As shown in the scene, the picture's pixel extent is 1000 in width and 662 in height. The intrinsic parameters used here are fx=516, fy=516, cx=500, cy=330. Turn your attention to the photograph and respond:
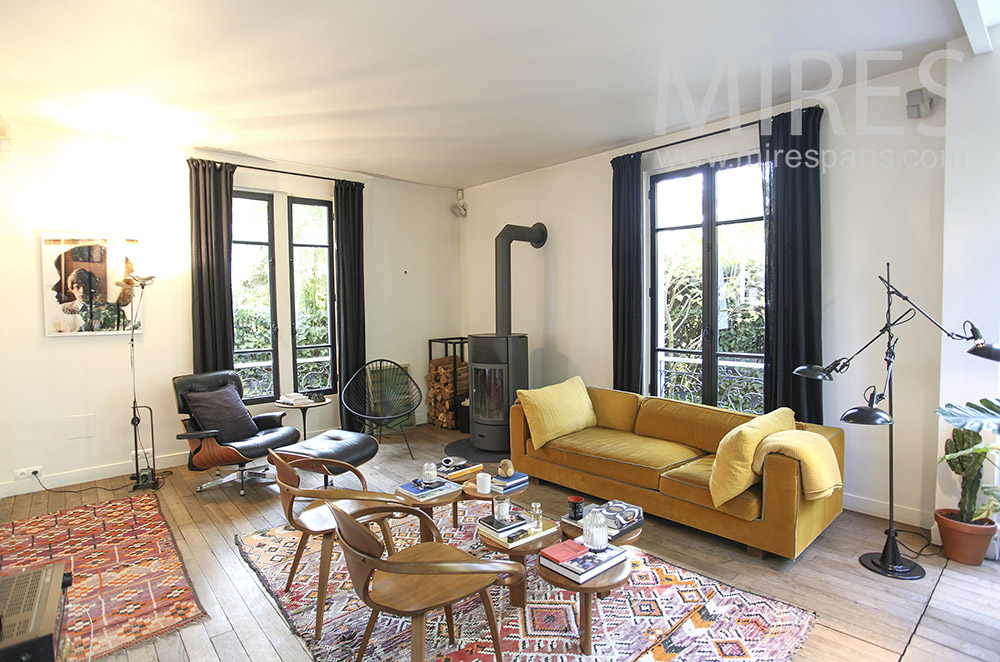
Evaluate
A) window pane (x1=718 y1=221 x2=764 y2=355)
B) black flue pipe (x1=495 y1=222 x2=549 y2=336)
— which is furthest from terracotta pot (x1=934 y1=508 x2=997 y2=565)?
black flue pipe (x1=495 y1=222 x2=549 y2=336)

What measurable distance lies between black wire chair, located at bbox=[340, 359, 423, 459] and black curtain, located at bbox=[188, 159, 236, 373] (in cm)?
133

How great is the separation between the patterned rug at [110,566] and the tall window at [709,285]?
3.91 metres

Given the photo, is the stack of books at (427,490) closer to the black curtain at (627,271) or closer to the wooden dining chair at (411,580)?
the wooden dining chair at (411,580)

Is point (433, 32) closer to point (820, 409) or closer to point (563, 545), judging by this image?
point (563, 545)

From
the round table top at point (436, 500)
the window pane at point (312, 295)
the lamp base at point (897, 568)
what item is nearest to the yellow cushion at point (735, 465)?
the lamp base at point (897, 568)

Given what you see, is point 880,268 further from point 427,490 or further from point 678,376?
point 427,490

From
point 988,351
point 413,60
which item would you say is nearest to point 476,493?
point 413,60

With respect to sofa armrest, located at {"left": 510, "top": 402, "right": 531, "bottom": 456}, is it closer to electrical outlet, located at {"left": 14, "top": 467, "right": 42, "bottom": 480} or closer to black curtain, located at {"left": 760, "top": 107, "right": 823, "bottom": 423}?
black curtain, located at {"left": 760, "top": 107, "right": 823, "bottom": 423}

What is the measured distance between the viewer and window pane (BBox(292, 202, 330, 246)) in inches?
218

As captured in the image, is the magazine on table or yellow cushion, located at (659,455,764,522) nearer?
the magazine on table

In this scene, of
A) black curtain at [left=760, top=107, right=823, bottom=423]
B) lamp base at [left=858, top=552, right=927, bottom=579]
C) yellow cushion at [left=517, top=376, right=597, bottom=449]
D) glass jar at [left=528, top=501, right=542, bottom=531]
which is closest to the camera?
glass jar at [left=528, top=501, right=542, bottom=531]

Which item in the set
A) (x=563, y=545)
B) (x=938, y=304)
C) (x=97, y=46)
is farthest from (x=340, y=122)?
(x=938, y=304)

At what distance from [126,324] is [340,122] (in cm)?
263

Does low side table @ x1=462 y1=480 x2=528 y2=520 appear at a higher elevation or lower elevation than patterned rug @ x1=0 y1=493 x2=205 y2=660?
higher
